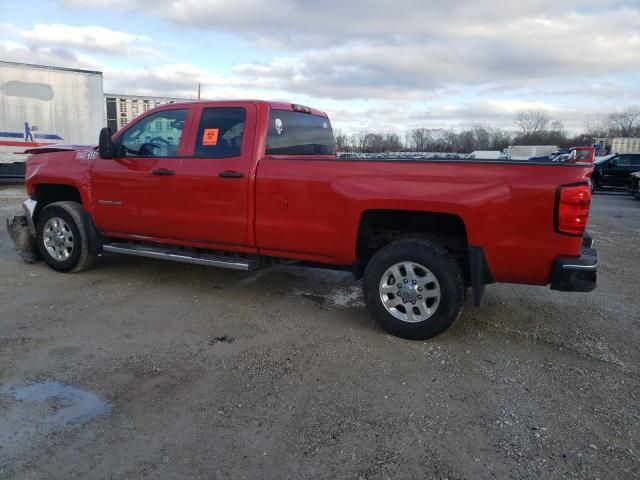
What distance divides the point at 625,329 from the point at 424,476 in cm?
301

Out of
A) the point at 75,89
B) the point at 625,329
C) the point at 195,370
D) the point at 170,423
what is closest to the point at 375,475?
the point at 170,423

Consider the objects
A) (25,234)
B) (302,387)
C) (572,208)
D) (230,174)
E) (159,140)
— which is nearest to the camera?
(302,387)

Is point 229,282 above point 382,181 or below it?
below

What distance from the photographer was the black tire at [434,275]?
12.7ft

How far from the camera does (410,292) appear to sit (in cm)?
402

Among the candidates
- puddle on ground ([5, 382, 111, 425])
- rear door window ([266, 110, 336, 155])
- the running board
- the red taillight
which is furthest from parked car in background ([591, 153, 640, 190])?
puddle on ground ([5, 382, 111, 425])

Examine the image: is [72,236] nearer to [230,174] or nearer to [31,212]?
[31,212]

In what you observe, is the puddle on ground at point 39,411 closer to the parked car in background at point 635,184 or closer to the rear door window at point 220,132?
the rear door window at point 220,132

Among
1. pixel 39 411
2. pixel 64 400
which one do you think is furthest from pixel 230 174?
pixel 39 411

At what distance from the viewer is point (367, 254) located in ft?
14.9

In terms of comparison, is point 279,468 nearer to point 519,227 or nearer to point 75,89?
point 519,227

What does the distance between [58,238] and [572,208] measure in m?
5.45

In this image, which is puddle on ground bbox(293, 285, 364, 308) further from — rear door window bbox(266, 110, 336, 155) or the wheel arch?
rear door window bbox(266, 110, 336, 155)

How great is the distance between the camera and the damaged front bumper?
243 inches
